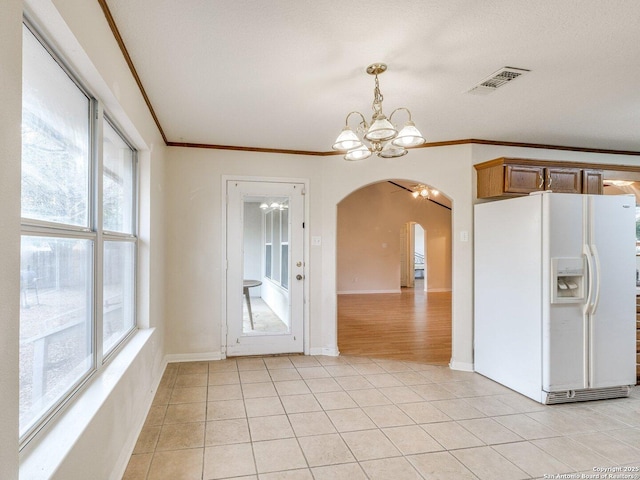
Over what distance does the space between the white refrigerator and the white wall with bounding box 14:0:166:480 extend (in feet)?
10.5

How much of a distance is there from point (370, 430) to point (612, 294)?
8.09 feet

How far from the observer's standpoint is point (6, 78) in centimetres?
106

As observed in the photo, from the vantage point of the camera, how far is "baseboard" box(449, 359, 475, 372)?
4.14 meters

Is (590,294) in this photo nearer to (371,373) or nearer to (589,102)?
(589,102)

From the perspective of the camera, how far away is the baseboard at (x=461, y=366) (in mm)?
4139

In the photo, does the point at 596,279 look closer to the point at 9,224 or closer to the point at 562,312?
the point at 562,312

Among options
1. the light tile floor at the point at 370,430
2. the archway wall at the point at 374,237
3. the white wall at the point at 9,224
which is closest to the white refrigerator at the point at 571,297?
the light tile floor at the point at 370,430

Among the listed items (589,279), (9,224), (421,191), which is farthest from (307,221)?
(421,191)

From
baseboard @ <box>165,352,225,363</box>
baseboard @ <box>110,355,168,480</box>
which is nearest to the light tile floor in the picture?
baseboard @ <box>110,355,168,480</box>

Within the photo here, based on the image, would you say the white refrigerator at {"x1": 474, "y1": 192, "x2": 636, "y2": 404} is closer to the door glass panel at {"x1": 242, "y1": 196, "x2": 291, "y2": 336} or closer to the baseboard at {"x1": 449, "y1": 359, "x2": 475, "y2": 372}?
the baseboard at {"x1": 449, "y1": 359, "x2": 475, "y2": 372}

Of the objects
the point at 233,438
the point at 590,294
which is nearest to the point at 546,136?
the point at 590,294

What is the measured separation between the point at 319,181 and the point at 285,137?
2.68ft

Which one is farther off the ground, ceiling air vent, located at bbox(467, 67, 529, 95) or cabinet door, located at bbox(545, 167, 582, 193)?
ceiling air vent, located at bbox(467, 67, 529, 95)

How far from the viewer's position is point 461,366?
13.7 feet
